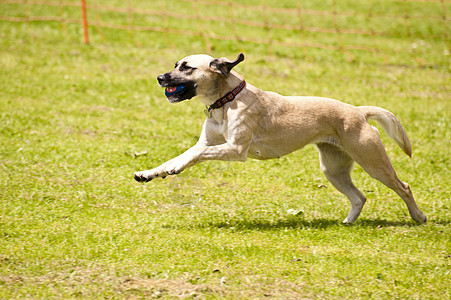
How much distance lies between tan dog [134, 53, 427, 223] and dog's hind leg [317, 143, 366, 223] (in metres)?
0.03

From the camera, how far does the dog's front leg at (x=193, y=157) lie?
5.97 metres

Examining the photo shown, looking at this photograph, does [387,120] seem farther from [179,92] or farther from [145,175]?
[145,175]

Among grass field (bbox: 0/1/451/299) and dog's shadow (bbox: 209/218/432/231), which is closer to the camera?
grass field (bbox: 0/1/451/299)

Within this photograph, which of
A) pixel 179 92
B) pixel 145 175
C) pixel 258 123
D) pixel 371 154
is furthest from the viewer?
pixel 371 154

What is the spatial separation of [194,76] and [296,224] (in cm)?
209

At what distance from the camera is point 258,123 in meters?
6.43

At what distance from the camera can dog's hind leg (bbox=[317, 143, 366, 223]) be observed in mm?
6922

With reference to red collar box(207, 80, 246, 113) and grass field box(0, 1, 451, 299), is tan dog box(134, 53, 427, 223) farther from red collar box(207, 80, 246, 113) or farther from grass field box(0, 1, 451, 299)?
A: grass field box(0, 1, 451, 299)

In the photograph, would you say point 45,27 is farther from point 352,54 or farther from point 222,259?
point 222,259

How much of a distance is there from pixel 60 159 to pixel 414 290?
535 cm

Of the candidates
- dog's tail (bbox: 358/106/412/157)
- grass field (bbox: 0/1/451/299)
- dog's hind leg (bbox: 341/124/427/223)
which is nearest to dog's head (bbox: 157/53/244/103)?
grass field (bbox: 0/1/451/299)

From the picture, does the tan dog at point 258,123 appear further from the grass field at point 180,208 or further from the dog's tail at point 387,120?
the grass field at point 180,208

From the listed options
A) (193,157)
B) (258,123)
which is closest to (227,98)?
(258,123)

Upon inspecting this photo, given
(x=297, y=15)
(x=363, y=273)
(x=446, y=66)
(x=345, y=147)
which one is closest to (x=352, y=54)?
(x=446, y=66)
